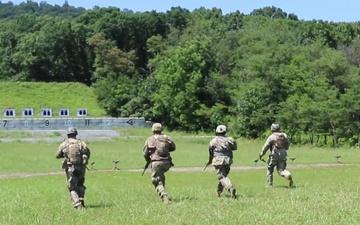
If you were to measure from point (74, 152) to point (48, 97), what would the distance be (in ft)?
270

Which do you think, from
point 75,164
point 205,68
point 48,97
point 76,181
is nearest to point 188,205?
point 76,181

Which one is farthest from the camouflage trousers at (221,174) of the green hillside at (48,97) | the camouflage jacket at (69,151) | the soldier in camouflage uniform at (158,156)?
the green hillside at (48,97)

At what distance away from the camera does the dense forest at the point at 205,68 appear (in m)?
69.0

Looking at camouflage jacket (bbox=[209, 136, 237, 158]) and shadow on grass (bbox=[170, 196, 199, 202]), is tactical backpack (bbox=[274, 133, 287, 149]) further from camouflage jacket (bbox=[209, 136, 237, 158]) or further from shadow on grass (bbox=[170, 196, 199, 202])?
shadow on grass (bbox=[170, 196, 199, 202])

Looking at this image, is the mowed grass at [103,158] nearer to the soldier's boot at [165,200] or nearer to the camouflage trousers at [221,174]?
the camouflage trousers at [221,174]

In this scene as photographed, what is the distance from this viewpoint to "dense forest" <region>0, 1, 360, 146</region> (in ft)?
226

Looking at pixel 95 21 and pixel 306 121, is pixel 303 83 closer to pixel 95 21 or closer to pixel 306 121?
pixel 306 121

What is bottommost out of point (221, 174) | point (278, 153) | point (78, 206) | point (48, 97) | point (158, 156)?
point (78, 206)

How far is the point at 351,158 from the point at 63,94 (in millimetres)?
61048

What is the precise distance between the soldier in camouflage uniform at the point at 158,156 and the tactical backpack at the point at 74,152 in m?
2.02

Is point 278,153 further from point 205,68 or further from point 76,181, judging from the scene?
point 205,68

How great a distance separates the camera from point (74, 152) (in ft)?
59.8

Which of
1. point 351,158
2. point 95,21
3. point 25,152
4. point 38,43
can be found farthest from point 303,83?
point 95,21

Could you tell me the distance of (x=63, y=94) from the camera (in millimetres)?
100062
